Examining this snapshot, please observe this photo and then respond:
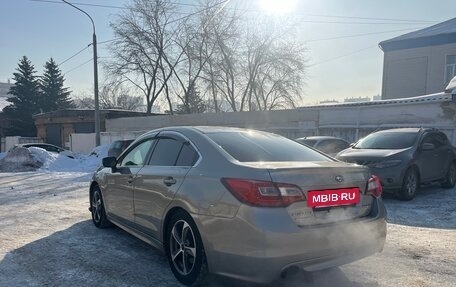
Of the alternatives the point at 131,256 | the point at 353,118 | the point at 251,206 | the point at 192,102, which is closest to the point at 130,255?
the point at 131,256

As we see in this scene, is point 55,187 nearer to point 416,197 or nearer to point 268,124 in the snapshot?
point 416,197

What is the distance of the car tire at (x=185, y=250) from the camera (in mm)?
3781

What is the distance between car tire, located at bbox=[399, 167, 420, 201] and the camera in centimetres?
839

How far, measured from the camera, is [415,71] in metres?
23.8

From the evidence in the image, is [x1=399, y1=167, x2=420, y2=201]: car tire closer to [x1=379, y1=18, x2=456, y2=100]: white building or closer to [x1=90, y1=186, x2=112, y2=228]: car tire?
[x1=90, y1=186, x2=112, y2=228]: car tire

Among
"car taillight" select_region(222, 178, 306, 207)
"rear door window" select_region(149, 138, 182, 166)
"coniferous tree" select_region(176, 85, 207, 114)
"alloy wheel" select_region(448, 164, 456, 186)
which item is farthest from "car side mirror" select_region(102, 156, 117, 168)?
"coniferous tree" select_region(176, 85, 207, 114)

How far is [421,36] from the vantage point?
23.4m

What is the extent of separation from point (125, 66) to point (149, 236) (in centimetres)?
3582

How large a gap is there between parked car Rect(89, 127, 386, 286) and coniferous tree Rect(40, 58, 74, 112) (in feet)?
166

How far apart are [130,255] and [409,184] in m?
6.14

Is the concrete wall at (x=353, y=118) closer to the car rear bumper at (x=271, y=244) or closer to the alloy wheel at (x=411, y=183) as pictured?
the alloy wheel at (x=411, y=183)

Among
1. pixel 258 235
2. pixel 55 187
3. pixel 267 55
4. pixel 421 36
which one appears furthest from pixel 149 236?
pixel 267 55

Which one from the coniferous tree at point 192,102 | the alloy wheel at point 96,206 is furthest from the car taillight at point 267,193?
the coniferous tree at point 192,102

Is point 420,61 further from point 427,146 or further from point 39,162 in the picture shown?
point 39,162
